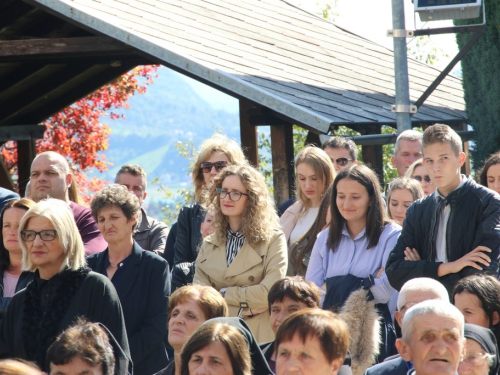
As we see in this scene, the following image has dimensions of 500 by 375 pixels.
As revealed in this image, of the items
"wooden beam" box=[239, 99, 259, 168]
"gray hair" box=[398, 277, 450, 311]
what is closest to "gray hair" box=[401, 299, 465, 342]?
"gray hair" box=[398, 277, 450, 311]

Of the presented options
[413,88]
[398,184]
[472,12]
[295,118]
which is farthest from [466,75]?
[398,184]

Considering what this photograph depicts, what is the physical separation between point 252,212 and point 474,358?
76.8 inches

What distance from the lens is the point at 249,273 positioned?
5.57 metres

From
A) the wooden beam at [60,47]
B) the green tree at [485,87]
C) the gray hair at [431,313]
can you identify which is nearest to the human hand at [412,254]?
the gray hair at [431,313]

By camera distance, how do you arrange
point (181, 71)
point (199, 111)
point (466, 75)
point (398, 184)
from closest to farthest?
point (398, 184) → point (181, 71) → point (466, 75) → point (199, 111)

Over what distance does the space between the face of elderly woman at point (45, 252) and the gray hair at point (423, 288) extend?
1.91 m

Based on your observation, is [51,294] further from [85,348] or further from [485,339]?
[485,339]

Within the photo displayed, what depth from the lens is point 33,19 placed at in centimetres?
1042

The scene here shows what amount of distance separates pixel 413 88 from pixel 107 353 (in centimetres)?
833

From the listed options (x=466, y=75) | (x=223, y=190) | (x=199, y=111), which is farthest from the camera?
(x=199, y=111)

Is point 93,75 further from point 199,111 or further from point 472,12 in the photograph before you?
point 199,111

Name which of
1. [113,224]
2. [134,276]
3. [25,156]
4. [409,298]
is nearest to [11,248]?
[113,224]

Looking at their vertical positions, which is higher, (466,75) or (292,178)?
(466,75)

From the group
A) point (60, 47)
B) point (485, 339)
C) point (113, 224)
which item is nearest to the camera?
point (485, 339)
